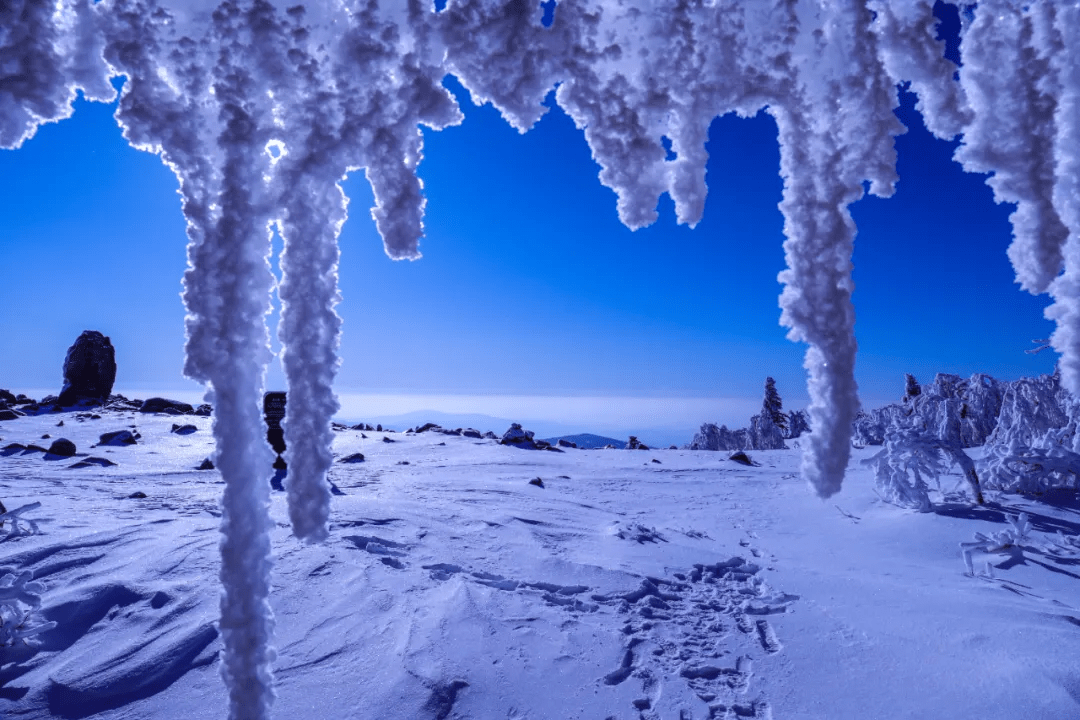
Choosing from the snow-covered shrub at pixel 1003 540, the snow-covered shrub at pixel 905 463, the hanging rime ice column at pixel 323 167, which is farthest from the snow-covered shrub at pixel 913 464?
the hanging rime ice column at pixel 323 167

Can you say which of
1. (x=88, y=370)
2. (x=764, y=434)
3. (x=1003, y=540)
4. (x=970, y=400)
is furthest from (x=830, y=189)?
(x=88, y=370)

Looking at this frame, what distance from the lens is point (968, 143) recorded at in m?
1.94

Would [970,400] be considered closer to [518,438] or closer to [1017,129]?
[518,438]

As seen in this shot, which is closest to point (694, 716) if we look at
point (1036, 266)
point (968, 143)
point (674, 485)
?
point (1036, 266)

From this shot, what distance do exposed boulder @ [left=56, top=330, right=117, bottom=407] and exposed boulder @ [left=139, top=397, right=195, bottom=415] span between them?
5.04 metres

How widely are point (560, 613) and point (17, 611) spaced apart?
14.8ft

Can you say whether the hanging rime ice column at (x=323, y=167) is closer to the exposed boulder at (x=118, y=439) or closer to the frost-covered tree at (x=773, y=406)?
the exposed boulder at (x=118, y=439)

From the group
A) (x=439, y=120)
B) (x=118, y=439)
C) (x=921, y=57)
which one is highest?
(x=921, y=57)

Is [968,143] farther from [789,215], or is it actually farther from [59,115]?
[59,115]

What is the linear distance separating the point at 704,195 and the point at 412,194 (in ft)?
3.87

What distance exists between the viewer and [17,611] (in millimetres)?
3867

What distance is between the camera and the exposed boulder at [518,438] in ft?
52.6

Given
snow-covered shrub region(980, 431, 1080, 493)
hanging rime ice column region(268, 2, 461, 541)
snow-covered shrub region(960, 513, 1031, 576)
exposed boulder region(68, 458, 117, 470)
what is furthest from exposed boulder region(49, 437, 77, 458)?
snow-covered shrub region(980, 431, 1080, 493)

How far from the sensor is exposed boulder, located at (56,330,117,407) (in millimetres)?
24797
